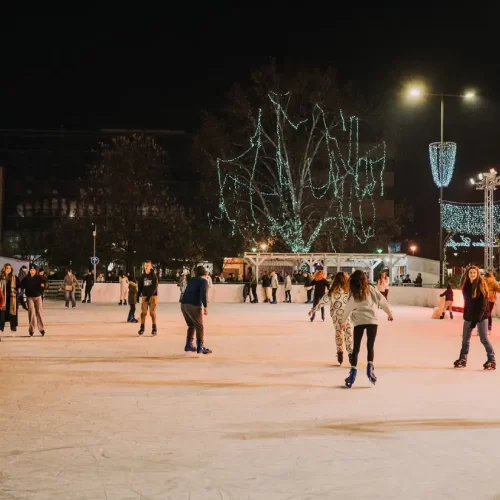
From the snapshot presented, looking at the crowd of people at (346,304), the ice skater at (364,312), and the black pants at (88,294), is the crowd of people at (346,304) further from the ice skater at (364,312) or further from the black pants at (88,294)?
the black pants at (88,294)

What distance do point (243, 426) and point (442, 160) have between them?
21590 mm

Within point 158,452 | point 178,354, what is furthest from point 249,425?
point 178,354

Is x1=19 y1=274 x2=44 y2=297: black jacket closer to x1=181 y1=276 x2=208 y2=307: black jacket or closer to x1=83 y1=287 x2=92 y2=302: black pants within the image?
x1=181 y1=276 x2=208 y2=307: black jacket

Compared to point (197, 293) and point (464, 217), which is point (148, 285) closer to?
point (197, 293)

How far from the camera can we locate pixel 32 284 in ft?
47.5

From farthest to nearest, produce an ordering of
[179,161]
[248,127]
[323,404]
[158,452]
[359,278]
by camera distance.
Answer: [179,161], [248,127], [359,278], [323,404], [158,452]

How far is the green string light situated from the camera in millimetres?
40500

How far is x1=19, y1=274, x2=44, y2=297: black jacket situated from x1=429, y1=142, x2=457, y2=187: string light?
16.0m

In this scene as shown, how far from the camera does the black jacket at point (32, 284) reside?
14445 millimetres

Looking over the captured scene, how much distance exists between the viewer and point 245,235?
41.6 meters

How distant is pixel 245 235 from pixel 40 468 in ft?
121

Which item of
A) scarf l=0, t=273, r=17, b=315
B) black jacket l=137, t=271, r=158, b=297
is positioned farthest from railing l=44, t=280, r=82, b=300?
black jacket l=137, t=271, r=158, b=297

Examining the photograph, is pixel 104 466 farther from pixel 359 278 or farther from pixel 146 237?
pixel 146 237

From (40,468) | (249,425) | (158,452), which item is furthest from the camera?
(249,425)
